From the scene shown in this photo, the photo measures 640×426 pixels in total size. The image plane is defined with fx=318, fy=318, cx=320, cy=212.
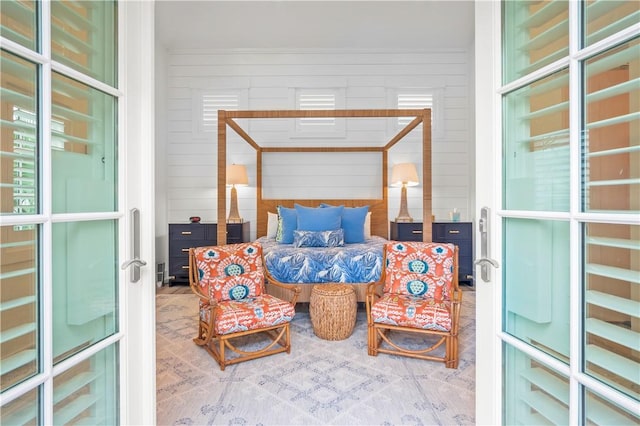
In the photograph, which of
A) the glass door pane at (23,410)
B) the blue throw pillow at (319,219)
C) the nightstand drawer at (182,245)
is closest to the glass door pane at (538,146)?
the glass door pane at (23,410)

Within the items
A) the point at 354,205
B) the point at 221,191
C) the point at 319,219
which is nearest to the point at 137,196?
the point at 221,191

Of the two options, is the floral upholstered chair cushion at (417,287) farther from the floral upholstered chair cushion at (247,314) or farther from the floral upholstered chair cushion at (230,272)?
the floral upholstered chair cushion at (230,272)

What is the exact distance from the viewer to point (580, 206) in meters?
0.84

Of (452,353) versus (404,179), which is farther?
(404,179)

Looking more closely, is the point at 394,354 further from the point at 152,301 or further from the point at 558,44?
the point at 558,44

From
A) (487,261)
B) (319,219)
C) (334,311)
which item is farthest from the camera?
(319,219)

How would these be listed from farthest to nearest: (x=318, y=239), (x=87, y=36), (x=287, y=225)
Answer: (x=287, y=225), (x=318, y=239), (x=87, y=36)

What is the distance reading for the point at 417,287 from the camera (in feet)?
8.39

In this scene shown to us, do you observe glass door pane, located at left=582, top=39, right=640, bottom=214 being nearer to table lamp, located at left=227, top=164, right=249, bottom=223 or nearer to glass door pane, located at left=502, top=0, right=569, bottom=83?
glass door pane, located at left=502, top=0, right=569, bottom=83

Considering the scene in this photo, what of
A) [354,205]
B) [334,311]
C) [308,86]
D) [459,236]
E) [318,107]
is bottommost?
[334,311]

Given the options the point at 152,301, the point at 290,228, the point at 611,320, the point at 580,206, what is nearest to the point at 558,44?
the point at 580,206

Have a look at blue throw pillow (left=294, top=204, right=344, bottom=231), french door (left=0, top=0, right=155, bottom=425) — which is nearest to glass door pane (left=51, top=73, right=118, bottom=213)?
french door (left=0, top=0, right=155, bottom=425)

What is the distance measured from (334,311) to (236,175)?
2681 millimetres

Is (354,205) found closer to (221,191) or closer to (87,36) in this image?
(221,191)
